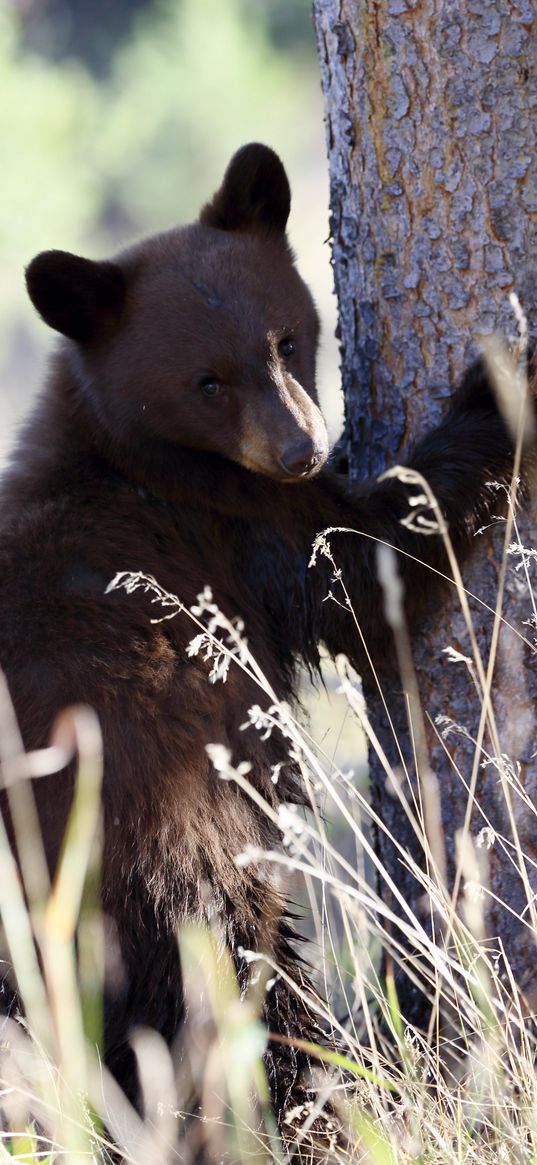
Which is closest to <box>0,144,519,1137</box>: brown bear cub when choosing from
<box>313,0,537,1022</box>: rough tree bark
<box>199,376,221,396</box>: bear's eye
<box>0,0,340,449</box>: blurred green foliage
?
<box>199,376,221,396</box>: bear's eye

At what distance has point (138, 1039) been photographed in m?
2.80

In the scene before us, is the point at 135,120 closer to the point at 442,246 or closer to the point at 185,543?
the point at 442,246

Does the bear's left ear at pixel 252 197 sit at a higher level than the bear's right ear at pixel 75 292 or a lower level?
higher

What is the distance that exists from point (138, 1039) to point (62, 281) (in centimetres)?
186

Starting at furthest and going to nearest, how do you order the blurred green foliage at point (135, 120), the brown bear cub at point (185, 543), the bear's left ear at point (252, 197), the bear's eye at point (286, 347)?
the blurred green foliage at point (135, 120)
the bear's left ear at point (252, 197)
the bear's eye at point (286, 347)
the brown bear cub at point (185, 543)

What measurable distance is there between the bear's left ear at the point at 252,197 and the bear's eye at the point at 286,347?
0.42 m

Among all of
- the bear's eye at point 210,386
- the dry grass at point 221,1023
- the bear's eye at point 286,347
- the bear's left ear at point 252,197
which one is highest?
the bear's left ear at point 252,197

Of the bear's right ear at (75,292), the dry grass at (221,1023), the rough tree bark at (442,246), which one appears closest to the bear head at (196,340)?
the bear's right ear at (75,292)

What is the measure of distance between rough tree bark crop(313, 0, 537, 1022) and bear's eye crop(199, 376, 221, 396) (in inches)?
16.5

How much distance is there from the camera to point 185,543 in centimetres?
310

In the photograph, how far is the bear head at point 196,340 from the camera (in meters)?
3.06

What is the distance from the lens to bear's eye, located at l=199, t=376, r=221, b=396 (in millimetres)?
3125

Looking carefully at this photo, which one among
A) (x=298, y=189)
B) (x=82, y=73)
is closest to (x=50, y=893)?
(x=82, y=73)

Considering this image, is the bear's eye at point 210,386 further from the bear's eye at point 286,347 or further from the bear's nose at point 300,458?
the bear's nose at point 300,458
